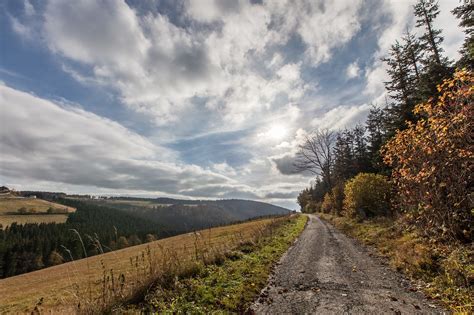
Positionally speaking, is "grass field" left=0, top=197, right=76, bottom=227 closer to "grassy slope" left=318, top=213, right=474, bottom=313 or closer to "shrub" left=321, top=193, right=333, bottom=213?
"shrub" left=321, top=193, right=333, bottom=213

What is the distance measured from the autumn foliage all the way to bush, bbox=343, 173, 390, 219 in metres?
Result: 11.8

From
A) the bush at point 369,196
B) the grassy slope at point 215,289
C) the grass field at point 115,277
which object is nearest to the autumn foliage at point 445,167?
the grassy slope at point 215,289

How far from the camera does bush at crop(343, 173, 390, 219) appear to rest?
22422 mm

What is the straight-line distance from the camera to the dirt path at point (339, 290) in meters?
5.99

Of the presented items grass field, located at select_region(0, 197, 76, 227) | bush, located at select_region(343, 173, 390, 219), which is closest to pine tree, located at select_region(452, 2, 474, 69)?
bush, located at select_region(343, 173, 390, 219)

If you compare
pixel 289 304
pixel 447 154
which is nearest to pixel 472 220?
pixel 447 154

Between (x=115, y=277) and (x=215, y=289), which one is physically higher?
(x=215, y=289)

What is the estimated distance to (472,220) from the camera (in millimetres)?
9164

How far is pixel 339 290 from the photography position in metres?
7.30

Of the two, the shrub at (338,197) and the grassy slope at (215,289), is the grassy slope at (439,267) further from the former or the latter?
the shrub at (338,197)

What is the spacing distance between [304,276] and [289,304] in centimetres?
269

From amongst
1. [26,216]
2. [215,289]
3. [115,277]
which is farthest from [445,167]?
[26,216]

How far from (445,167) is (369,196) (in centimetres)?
1471

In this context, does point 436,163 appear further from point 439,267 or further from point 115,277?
point 115,277
